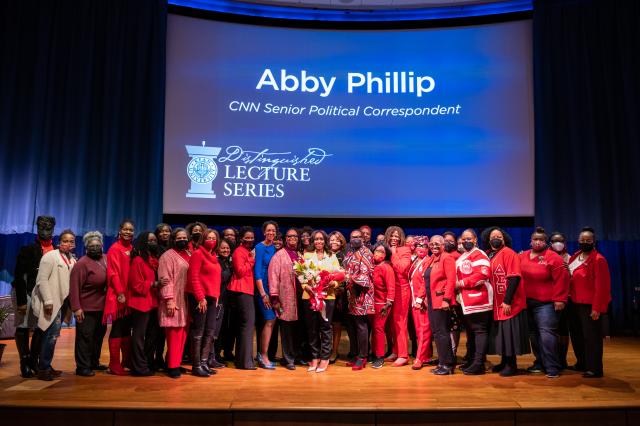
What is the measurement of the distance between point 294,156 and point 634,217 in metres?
5.09

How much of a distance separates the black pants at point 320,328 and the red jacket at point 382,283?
22.4 inches


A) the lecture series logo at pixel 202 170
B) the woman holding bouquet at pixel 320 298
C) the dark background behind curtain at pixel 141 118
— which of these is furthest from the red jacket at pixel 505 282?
the lecture series logo at pixel 202 170

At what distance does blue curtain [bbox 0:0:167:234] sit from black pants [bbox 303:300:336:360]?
364cm

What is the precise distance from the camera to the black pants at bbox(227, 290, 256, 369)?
16.5 feet

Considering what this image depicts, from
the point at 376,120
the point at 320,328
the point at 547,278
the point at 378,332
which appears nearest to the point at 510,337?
the point at 547,278

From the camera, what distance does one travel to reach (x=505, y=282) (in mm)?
4828

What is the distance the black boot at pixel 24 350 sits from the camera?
15.2 ft

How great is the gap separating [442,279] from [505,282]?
568 millimetres

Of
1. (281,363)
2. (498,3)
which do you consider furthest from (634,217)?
(281,363)

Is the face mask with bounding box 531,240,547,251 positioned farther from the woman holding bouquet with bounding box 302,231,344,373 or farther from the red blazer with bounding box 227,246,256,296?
the red blazer with bounding box 227,246,256,296

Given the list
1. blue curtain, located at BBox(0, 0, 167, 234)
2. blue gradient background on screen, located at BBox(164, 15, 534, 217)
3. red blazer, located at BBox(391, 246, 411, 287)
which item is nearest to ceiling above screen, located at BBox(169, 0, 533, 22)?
blue gradient background on screen, located at BBox(164, 15, 534, 217)

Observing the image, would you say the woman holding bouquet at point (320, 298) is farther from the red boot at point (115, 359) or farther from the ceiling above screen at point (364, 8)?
the ceiling above screen at point (364, 8)

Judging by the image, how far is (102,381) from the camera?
445 centimetres

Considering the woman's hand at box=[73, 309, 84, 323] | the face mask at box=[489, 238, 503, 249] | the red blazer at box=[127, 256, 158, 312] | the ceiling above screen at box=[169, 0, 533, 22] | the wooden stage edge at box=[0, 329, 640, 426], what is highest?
the ceiling above screen at box=[169, 0, 533, 22]
